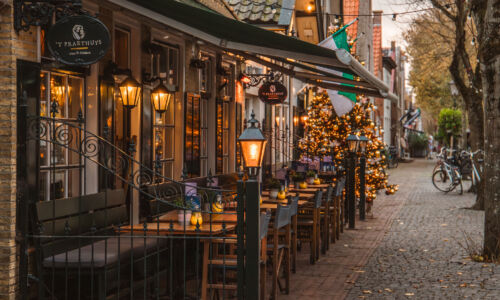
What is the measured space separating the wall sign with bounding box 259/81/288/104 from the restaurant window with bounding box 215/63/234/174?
86 cm

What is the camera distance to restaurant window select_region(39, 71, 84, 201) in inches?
258

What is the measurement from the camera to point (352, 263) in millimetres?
9664

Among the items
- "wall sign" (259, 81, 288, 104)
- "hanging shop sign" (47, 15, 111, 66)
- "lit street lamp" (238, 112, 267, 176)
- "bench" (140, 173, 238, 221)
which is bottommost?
"bench" (140, 173, 238, 221)

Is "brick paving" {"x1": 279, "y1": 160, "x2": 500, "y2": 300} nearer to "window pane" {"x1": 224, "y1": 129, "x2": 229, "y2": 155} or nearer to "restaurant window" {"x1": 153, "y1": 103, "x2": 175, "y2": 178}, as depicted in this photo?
"restaurant window" {"x1": 153, "y1": 103, "x2": 175, "y2": 178}

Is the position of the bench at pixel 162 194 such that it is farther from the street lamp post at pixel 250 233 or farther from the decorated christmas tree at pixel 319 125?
the decorated christmas tree at pixel 319 125

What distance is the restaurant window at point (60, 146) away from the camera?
6.55 meters

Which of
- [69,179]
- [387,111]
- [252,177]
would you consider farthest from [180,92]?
[387,111]

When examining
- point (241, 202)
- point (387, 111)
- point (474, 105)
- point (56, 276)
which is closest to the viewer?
point (241, 202)

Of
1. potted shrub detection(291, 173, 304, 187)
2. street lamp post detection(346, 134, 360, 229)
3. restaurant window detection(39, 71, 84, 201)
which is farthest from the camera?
street lamp post detection(346, 134, 360, 229)

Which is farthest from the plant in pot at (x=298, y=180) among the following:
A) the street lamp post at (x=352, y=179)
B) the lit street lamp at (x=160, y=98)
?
the lit street lamp at (x=160, y=98)

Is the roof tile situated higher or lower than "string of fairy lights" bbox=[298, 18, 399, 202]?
higher

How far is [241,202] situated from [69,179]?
2.58 meters

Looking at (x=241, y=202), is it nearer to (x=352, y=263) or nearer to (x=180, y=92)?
(x=352, y=263)

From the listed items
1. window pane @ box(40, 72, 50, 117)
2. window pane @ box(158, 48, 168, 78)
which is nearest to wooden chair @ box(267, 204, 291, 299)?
window pane @ box(40, 72, 50, 117)
